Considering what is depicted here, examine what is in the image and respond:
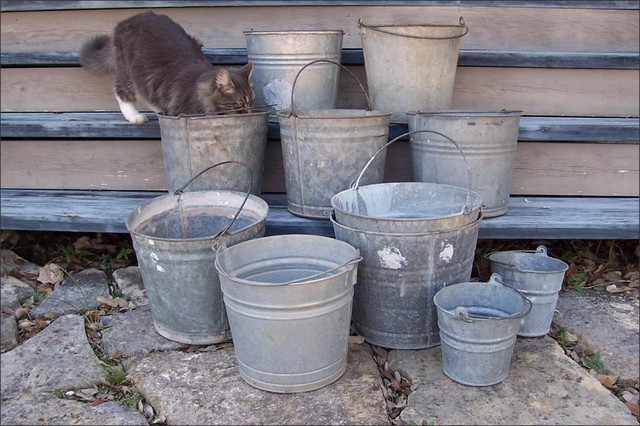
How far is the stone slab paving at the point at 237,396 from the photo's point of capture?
203 centimetres

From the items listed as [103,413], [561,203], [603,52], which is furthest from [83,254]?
[603,52]

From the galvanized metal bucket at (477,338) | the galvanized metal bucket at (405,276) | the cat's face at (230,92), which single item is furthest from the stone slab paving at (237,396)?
the cat's face at (230,92)

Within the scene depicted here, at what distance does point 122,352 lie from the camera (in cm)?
248

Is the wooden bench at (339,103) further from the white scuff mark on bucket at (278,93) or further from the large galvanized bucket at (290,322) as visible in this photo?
the large galvanized bucket at (290,322)

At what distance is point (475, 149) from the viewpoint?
2732mm

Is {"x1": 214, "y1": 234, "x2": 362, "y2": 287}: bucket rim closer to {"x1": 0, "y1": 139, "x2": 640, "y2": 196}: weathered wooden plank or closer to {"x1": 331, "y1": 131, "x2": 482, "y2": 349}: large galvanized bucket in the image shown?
{"x1": 331, "y1": 131, "x2": 482, "y2": 349}: large galvanized bucket

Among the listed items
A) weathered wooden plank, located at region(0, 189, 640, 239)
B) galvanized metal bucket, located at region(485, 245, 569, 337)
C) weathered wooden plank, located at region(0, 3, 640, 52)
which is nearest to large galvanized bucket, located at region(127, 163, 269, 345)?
weathered wooden plank, located at region(0, 189, 640, 239)

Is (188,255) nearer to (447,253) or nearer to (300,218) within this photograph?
(300,218)

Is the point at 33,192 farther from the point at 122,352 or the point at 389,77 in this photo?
the point at 389,77

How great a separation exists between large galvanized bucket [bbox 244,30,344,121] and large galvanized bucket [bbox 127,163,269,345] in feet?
2.09

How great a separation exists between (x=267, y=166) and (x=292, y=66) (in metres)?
0.65

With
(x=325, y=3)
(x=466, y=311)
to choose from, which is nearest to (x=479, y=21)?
(x=325, y=3)

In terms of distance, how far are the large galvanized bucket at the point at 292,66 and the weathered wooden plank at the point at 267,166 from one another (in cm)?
36

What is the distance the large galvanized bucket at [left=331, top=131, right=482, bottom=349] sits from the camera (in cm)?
223
